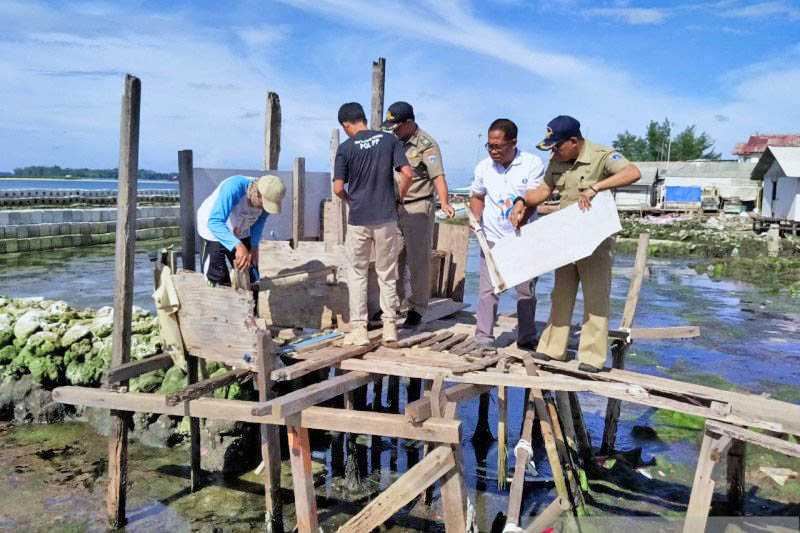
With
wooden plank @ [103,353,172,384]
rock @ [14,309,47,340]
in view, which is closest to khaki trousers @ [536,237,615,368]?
wooden plank @ [103,353,172,384]

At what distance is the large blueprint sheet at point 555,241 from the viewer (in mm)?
5525

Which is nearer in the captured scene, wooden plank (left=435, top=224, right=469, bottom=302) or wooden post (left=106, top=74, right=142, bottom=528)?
wooden post (left=106, top=74, right=142, bottom=528)

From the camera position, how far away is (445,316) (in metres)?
8.55

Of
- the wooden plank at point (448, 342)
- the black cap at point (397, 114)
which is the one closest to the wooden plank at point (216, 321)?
the wooden plank at point (448, 342)

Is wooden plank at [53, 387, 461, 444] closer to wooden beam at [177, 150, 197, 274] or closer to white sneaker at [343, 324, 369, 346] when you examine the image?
white sneaker at [343, 324, 369, 346]

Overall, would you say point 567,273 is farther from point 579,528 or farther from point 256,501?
point 256,501

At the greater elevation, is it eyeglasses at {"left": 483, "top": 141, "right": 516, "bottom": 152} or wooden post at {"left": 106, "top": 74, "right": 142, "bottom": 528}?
eyeglasses at {"left": 483, "top": 141, "right": 516, "bottom": 152}

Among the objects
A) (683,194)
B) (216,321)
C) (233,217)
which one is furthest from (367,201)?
(683,194)

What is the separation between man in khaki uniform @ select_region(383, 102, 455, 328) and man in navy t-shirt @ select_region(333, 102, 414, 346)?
327 mm

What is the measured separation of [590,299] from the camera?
5828 millimetres

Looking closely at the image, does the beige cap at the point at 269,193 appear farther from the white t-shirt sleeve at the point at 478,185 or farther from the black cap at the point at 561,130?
the black cap at the point at 561,130

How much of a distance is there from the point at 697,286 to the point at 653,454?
50.8ft

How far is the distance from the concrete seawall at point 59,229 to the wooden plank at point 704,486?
29.0 m

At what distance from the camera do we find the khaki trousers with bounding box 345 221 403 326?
6.48 metres
